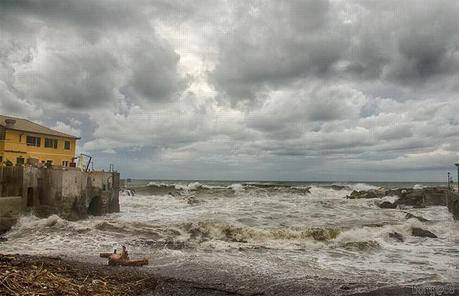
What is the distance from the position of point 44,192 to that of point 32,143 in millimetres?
7833

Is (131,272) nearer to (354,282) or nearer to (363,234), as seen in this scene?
(354,282)

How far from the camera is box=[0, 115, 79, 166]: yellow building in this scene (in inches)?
1206

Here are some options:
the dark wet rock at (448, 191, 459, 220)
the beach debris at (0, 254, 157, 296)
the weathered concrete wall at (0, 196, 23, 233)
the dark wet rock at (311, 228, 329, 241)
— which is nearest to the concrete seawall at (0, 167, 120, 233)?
the weathered concrete wall at (0, 196, 23, 233)

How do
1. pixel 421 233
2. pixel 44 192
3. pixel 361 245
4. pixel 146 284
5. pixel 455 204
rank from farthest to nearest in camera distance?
pixel 455 204 → pixel 44 192 → pixel 421 233 → pixel 361 245 → pixel 146 284

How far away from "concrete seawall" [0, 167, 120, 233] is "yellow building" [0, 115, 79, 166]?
300cm

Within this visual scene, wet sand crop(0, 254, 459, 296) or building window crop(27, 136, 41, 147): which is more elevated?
building window crop(27, 136, 41, 147)

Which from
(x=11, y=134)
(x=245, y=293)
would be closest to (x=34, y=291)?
(x=245, y=293)

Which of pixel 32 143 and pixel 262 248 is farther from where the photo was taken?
pixel 32 143

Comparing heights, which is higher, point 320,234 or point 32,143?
point 32,143

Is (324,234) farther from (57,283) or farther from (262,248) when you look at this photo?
(57,283)

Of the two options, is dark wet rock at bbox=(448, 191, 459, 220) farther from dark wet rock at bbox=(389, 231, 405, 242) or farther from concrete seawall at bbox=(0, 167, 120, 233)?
concrete seawall at bbox=(0, 167, 120, 233)

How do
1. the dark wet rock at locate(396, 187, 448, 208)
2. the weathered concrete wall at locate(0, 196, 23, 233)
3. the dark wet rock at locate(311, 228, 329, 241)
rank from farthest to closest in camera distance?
the dark wet rock at locate(396, 187, 448, 208) < the weathered concrete wall at locate(0, 196, 23, 233) < the dark wet rock at locate(311, 228, 329, 241)

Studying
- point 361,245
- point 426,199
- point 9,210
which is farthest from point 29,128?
point 426,199

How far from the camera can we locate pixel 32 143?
32625mm
